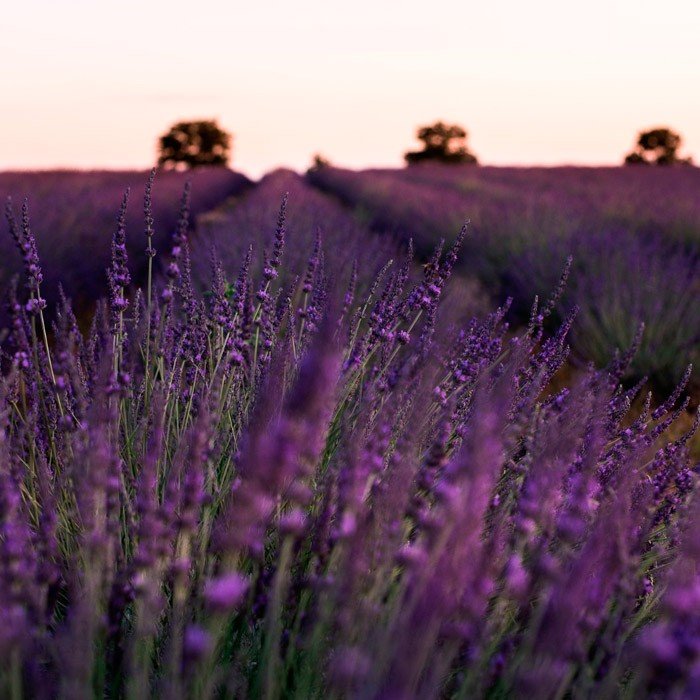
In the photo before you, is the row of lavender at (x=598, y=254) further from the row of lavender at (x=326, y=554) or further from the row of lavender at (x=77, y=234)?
the row of lavender at (x=77, y=234)

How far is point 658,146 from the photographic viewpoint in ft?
133

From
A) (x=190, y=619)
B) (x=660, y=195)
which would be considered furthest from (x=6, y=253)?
(x=660, y=195)

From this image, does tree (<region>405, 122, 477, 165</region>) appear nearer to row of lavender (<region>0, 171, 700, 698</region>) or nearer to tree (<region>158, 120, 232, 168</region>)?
tree (<region>158, 120, 232, 168</region>)

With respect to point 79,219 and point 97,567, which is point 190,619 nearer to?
point 97,567

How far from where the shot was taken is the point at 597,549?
1062 mm

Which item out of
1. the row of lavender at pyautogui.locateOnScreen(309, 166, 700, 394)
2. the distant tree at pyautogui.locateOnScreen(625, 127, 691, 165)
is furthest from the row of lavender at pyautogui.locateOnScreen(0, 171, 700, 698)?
the distant tree at pyautogui.locateOnScreen(625, 127, 691, 165)

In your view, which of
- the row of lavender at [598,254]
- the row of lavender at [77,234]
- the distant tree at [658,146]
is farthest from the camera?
the distant tree at [658,146]

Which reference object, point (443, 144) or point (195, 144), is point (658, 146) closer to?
point (443, 144)

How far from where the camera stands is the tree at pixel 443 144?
45.8 metres

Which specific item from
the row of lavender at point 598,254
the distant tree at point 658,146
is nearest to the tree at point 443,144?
the distant tree at point 658,146

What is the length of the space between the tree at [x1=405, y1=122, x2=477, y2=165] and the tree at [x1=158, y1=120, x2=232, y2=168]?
11.2 meters

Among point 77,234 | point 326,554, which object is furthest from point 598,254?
point 326,554

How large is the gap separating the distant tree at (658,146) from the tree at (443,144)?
29.3ft

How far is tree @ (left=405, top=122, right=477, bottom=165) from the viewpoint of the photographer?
150ft
